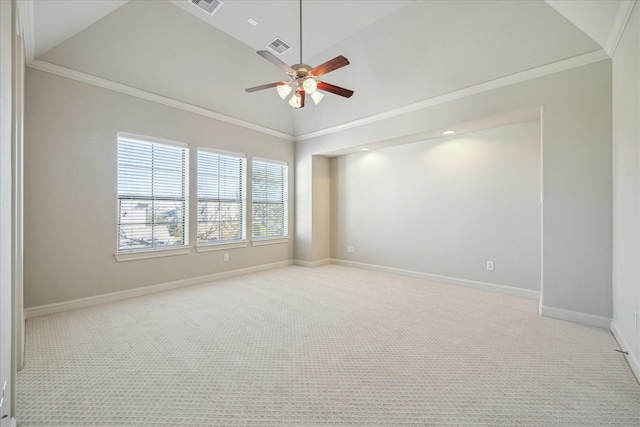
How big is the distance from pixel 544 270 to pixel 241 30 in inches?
198

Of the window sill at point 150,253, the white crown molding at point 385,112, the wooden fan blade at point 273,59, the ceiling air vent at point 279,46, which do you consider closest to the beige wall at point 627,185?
the white crown molding at point 385,112

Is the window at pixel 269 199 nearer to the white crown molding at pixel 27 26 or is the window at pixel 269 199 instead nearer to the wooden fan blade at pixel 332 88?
the wooden fan blade at pixel 332 88

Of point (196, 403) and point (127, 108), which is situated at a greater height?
point (127, 108)

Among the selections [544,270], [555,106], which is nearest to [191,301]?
[544,270]

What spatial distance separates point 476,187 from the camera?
14.4ft

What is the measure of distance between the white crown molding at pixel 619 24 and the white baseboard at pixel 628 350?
2.73 m

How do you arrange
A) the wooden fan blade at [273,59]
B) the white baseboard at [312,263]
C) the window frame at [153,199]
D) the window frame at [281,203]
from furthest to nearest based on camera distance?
the white baseboard at [312,263], the window frame at [281,203], the window frame at [153,199], the wooden fan blade at [273,59]

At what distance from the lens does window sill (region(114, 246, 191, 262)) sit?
3846 mm

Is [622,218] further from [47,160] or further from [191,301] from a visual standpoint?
[47,160]

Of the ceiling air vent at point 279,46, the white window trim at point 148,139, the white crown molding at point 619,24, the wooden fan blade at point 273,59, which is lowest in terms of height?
the white window trim at point 148,139

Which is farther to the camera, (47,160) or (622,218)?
(47,160)

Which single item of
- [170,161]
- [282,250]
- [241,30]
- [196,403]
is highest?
[241,30]

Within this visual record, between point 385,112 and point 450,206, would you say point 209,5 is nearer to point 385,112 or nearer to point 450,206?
point 385,112

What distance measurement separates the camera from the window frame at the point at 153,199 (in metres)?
3.84
